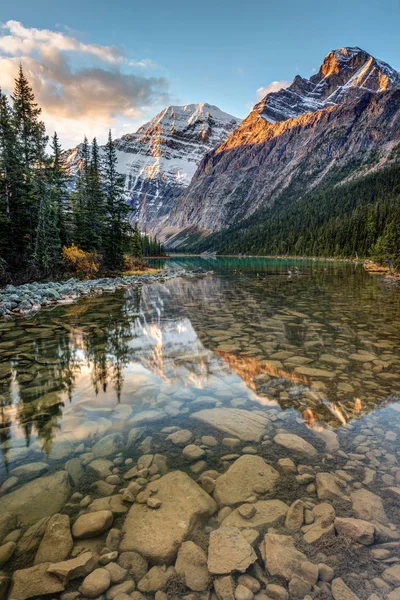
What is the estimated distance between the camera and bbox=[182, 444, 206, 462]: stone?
15.0 ft

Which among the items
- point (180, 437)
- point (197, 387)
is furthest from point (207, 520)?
point (197, 387)

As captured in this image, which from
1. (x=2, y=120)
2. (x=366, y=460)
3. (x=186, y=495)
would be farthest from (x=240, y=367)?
(x=2, y=120)

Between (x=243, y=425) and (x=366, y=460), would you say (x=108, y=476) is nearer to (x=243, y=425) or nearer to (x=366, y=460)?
(x=243, y=425)

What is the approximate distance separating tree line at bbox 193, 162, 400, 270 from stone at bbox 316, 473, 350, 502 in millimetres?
51730

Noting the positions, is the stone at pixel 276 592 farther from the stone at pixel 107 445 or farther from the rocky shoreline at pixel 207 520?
the stone at pixel 107 445

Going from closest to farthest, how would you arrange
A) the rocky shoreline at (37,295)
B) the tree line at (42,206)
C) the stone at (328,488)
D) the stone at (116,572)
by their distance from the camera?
the stone at (116,572), the stone at (328,488), the rocky shoreline at (37,295), the tree line at (42,206)

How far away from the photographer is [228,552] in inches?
117

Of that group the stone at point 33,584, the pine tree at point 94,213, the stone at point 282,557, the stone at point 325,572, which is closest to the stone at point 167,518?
the stone at point 33,584

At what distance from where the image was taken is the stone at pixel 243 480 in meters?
3.77

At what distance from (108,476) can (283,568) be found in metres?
2.33

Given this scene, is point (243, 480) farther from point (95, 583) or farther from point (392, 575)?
point (95, 583)

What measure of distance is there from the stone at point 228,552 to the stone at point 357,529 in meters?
0.97

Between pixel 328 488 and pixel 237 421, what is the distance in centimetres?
191

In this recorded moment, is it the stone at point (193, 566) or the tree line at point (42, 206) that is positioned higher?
the tree line at point (42, 206)
